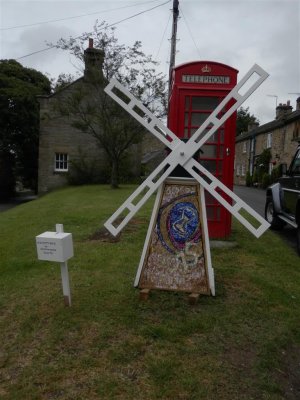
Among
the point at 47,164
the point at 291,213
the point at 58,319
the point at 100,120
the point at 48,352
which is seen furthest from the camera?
the point at 47,164

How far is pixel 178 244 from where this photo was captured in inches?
195

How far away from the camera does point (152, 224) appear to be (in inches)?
194

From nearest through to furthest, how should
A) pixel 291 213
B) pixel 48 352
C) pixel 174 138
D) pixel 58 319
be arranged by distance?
pixel 48 352 → pixel 58 319 → pixel 174 138 → pixel 291 213

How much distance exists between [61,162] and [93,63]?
8584 millimetres

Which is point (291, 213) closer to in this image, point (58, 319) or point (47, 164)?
point (58, 319)

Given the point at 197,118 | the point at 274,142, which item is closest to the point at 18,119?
the point at 274,142

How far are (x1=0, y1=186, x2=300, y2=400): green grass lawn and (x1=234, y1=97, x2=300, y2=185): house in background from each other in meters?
18.0

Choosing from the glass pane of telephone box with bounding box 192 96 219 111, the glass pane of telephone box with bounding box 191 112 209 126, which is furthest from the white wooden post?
the glass pane of telephone box with bounding box 192 96 219 111

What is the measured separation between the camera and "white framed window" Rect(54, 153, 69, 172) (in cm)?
2909

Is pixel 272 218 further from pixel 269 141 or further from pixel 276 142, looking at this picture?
pixel 269 141

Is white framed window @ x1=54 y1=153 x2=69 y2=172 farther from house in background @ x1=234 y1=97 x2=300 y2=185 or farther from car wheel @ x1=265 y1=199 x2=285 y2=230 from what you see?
car wheel @ x1=265 y1=199 x2=285 y2=230

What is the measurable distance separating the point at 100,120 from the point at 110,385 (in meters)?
20.7

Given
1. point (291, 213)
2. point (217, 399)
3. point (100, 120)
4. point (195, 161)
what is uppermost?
point (100, 120)

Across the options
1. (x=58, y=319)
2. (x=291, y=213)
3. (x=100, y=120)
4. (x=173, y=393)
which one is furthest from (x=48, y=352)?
(x=100, y=120)
